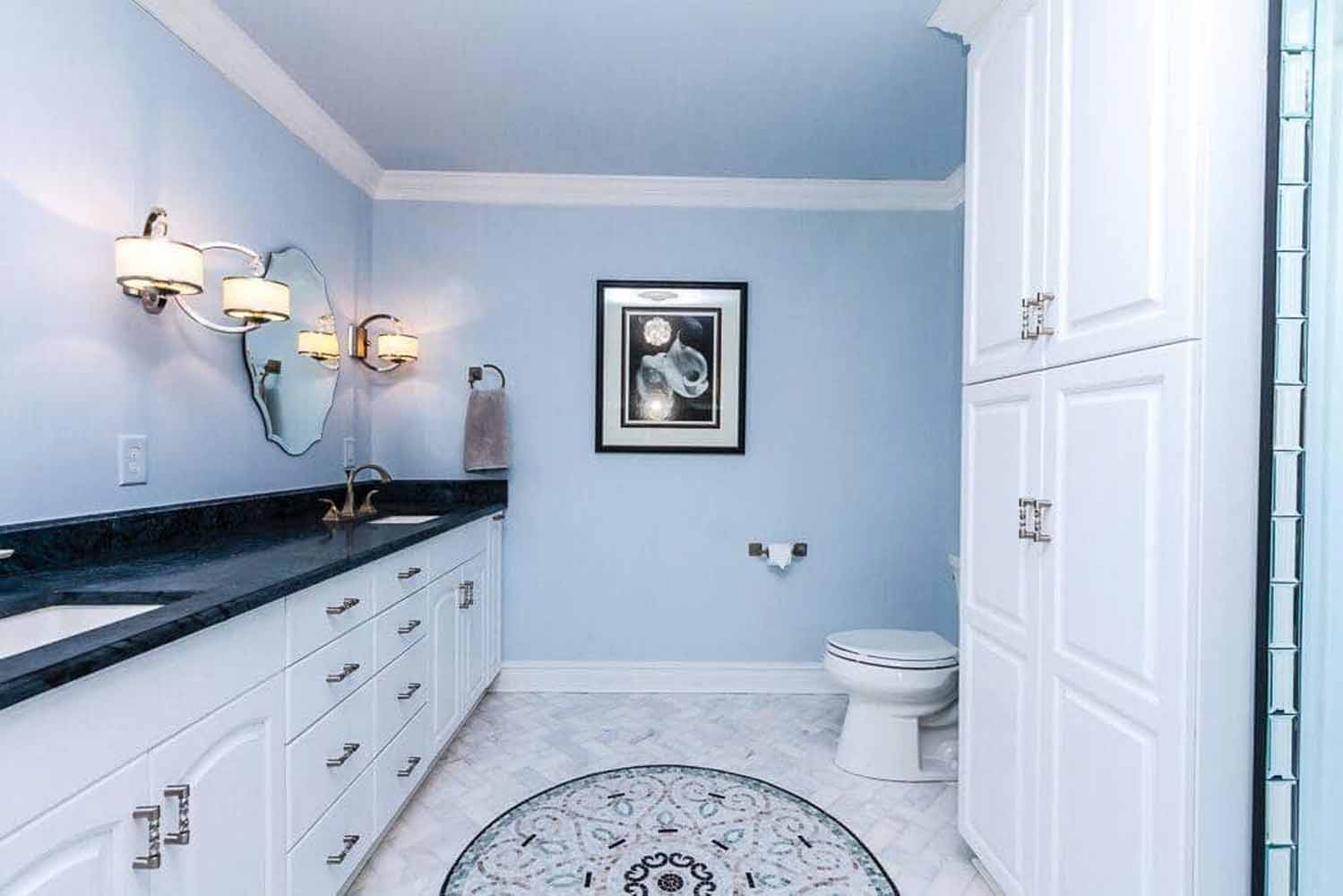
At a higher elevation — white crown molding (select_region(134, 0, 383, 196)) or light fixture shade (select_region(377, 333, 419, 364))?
white crown molding (select_region(134, 0, 383, 196))

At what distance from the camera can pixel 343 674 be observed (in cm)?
144

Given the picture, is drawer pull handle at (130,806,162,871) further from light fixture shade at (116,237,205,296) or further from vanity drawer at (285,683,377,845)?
light fixture shade at (116,237,205,296)

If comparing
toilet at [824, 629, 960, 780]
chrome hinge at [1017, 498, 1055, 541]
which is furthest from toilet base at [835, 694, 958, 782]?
chrome hinge at [1017, 498, 1055, 541]

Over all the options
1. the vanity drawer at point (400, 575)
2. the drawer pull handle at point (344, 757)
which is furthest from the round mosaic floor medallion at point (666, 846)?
the vanity drawer at point (400, 575)

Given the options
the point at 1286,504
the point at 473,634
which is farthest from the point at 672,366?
the point at 1286,504

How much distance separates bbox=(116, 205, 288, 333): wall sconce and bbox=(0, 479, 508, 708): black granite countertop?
21.3 inches

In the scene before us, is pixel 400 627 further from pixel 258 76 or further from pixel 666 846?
pixel 258 76

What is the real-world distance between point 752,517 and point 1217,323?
82.1 inches

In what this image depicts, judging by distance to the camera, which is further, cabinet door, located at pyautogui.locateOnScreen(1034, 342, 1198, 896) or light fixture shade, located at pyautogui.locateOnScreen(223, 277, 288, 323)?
light fixture shade, located at pyautogui.locateOnScreen(223, 277, 288, 323)

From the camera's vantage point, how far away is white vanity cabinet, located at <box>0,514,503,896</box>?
78 centimetres

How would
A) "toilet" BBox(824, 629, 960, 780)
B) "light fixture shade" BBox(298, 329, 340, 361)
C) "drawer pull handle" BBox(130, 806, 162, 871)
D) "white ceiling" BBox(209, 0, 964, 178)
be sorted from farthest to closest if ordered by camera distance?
"light fixture shade" BBox(298, 329, 340, 361) < "toilet" BBox(824, 629, 960, 780) < "white ceiling" BBox(209, 0, 964, 178) < "drawer pull handle" BBox(130, 806, 162, 871)

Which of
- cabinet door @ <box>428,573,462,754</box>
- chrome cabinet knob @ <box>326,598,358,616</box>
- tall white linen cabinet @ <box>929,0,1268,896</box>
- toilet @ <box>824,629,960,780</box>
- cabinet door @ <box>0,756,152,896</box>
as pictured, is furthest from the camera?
toilet @ <box>824,629,960,780</box>

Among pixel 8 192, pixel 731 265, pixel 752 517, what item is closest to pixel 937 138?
pixel 731 265

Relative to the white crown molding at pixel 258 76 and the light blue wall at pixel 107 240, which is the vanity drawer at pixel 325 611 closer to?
the light blue wall at pixel 107 240
